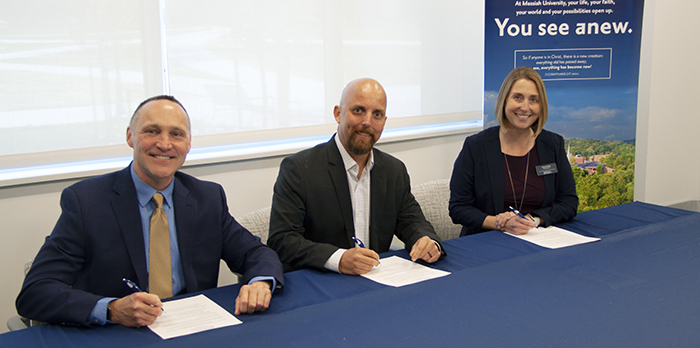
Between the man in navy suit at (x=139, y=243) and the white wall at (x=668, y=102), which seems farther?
the white wall at (x=668, y=102)

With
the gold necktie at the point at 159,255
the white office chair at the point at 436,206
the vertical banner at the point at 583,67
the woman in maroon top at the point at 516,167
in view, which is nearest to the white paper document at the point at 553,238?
the woman in maroon top at the point at 516,167

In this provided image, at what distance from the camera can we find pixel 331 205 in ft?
7.75

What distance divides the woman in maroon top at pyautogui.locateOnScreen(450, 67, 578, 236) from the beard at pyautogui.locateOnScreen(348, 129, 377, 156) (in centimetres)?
72

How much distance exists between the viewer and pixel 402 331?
144 centimetres

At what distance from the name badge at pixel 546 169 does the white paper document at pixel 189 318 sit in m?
1.96

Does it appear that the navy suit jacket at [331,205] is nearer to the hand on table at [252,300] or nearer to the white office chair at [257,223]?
the white office chair at [257,223]

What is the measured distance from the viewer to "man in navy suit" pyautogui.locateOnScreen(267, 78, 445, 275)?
2.32 metres

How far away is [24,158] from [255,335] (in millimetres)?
2336

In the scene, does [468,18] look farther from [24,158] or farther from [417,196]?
[24,158]

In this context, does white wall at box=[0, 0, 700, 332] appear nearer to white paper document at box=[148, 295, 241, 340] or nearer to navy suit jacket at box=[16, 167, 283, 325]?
navy suit jacket at box=[16, 167, 283, 325]

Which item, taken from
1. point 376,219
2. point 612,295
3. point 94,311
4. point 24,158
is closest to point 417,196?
point 376,219

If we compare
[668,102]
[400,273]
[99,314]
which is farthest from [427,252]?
[668,102]

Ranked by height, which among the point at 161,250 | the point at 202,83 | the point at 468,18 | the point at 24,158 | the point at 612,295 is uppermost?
the point at 468,18

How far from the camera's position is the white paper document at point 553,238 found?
227cm
